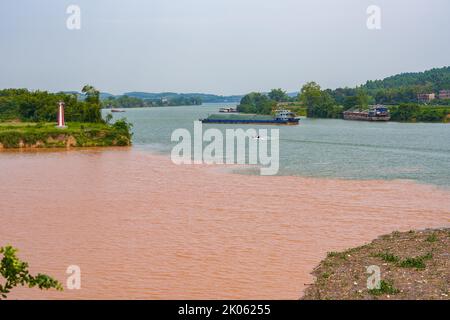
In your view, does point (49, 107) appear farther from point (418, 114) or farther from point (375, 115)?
point (418, 114)

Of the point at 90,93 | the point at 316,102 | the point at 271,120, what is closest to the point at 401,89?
the point at 316,102

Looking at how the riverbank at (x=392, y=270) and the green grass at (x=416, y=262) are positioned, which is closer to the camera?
the riverbank at (x=392, y=270)

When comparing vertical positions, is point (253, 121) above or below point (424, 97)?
below

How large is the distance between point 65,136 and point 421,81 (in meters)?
129

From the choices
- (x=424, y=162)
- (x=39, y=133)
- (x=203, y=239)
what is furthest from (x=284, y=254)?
(x=39, y=133)

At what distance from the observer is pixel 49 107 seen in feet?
169

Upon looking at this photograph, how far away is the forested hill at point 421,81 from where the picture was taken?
431 feet

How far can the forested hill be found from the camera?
131 m

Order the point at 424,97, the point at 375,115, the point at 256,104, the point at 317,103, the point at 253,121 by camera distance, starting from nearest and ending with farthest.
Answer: the point at 253,121 < the point at 375,115 < the point at 317,103 < the point at 424,97 < the point at 256,104

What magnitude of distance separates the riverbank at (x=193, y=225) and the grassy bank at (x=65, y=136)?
38.3 feet

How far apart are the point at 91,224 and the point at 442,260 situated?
9.75 meters

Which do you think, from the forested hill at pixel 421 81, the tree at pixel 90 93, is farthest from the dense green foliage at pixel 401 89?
the tree at pixel 90 93

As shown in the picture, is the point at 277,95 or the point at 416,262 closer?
the point at 416,262

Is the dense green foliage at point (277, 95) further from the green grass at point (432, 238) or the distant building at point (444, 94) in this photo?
the green grass at point (432, 238)
